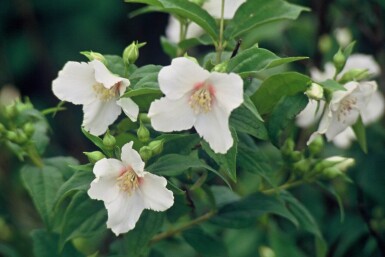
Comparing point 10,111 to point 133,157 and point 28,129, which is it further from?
point 133,157

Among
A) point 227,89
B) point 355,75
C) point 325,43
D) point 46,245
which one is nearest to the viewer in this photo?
point 227,89

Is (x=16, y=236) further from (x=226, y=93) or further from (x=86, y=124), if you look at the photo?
(x=226, y=93)

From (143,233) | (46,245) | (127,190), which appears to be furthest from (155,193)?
(46,245)

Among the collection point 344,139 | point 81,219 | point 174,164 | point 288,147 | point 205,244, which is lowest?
point 344,139

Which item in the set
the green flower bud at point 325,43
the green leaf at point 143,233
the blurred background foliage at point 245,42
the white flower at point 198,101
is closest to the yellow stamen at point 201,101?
the white flower at point 198,101

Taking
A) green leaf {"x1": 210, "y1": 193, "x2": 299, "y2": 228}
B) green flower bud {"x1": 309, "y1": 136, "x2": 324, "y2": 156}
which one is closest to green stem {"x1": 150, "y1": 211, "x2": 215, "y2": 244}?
green leaf {"x1": 210, "y1": 193, "x2": 299, "y2": 228}

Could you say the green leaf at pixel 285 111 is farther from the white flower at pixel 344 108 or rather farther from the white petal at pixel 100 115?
the white petal at pixel 100 115
